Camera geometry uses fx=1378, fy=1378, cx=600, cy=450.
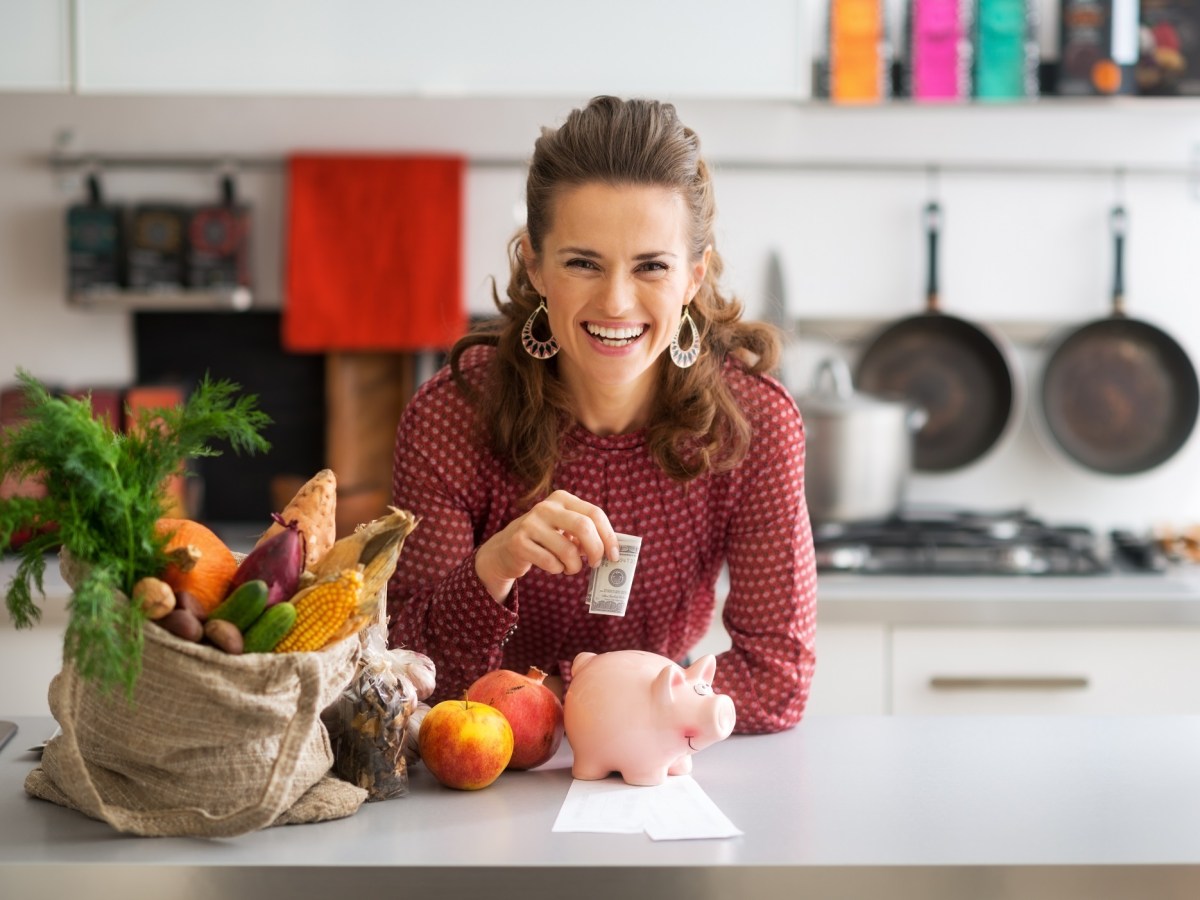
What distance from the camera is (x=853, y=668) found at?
2.35m

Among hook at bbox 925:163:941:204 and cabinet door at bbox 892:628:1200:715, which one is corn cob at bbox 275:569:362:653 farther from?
hook at bbox 925:163:941:204

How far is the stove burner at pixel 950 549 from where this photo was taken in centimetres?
246

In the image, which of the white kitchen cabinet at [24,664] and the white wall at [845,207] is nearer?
the white kitchen cabinet at [24,664]

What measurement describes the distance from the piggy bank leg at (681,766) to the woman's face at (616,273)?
427 mm

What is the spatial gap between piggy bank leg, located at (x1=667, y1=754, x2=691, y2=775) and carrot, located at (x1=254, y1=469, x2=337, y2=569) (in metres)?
0.35

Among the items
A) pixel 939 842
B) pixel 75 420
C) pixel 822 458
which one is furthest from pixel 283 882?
pixel 822 458

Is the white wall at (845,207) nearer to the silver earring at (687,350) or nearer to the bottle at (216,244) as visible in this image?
the bottle at (216,244)

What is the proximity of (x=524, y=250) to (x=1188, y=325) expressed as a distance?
1.88m

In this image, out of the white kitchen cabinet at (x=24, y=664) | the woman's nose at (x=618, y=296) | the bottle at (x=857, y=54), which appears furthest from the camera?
the bottle at (x=857, y=54)

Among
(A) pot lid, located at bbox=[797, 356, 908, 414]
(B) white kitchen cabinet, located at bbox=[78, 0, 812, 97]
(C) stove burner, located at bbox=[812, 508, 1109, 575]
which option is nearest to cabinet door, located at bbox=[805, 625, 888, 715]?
(C) stove burner, located at bbox=[812, 508, 1109, 575]

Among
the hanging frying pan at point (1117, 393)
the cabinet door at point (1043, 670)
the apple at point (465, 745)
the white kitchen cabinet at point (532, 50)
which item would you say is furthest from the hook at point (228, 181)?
the apple at point (465, 745)

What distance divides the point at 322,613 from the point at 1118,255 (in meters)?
2.26

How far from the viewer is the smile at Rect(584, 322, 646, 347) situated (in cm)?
141

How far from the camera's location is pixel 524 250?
154 cm
